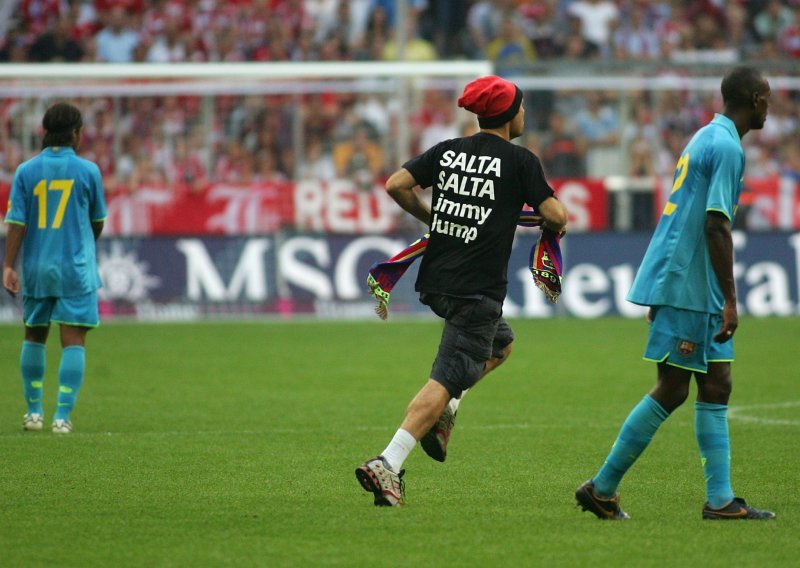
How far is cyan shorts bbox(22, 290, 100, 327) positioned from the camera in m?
9.62

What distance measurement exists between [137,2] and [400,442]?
65.5 ft

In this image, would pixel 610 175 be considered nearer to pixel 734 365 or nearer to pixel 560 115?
pixel 560 115

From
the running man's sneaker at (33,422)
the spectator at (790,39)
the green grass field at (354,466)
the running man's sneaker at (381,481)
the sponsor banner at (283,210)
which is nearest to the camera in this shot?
the green grass field at (354,466)

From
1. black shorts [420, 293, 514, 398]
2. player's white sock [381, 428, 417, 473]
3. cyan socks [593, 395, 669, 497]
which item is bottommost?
player's white sock [381, 428, 417, 473]

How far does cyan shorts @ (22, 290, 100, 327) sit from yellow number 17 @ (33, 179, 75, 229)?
0.52 m

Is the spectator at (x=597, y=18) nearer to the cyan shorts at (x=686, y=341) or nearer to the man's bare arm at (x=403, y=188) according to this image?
the man's bare arm at (x=403, y=188)

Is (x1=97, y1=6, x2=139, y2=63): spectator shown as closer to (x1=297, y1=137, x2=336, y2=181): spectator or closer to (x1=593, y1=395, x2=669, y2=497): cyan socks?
(x1=297, y1=137, x2=336, y2=181): spectator

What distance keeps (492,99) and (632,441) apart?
180cm

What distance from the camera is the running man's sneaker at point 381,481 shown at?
678cm

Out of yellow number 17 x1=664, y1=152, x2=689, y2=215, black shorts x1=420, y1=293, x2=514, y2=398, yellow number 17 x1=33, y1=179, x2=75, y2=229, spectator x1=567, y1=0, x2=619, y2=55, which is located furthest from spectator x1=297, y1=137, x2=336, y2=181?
yellow number 17 x1=664, y1=152, x2=689, y2=215

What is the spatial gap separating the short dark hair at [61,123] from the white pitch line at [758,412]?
5.30m

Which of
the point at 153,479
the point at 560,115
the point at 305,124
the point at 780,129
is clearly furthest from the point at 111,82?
the point at 153,479

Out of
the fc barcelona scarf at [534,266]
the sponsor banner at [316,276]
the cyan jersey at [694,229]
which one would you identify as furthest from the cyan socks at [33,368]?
the sponsor banner at [316,276]

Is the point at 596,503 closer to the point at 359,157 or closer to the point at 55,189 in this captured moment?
the point at 55,189
